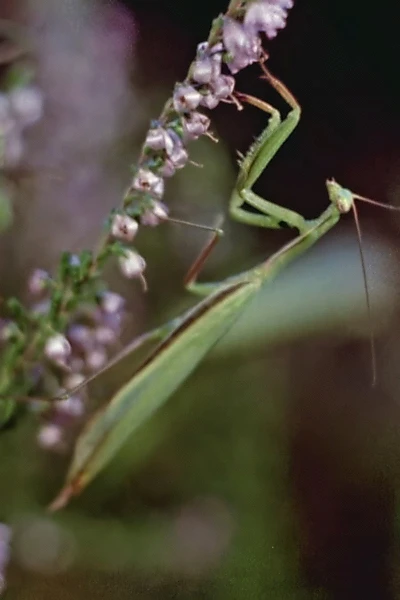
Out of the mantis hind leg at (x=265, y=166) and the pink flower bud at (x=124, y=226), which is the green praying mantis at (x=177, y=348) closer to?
the mantis hind leg at (x=265, y=166)

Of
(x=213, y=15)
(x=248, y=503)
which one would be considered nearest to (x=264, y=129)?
(x=213, y=15)

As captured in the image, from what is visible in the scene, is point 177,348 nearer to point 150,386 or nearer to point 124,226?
point 150,386

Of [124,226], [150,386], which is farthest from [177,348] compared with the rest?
[124,226]

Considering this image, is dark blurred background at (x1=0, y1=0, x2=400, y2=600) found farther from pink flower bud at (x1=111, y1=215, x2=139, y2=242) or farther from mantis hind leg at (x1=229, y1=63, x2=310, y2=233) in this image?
pink flower bud at (x1=111, y1=215, x2=139, y2=242)

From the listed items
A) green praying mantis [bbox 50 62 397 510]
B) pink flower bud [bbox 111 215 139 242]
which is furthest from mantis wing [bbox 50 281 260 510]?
pink flower bud [bbox 111 215 139 242]

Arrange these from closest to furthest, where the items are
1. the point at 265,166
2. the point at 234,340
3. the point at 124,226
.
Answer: the point at 124,226 → the point at 265,166 → the point at 234,340

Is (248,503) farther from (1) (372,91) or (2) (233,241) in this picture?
(1) (372,91)

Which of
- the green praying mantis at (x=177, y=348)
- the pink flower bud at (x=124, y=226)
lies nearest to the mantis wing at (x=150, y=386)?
the green praying mantis at (x=177, y=348)
